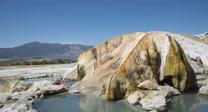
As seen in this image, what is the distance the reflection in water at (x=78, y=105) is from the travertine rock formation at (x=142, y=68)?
1.19m

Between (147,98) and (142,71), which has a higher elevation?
(142,71)

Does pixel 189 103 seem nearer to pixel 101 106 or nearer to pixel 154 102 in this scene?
pixel 154 102

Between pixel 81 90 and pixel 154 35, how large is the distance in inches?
315

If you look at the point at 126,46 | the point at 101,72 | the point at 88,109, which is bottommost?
the point at 88,109

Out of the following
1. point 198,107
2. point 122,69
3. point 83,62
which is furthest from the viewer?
point 83,62

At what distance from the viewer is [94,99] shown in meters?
24.0

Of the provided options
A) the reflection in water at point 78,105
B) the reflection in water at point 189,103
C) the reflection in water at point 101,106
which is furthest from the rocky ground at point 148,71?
the reflection in water at point 78,105

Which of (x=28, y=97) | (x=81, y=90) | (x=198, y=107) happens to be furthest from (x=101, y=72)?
(x=198, y=107)

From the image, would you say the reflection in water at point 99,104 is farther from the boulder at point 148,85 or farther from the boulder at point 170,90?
the boulder at point 148,85

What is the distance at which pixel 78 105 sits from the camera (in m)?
22.1

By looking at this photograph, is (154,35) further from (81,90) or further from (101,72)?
(81,90)

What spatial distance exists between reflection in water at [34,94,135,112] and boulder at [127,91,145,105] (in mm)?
510

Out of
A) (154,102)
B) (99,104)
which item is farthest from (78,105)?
(154,102)

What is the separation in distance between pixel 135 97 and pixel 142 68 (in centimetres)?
421
